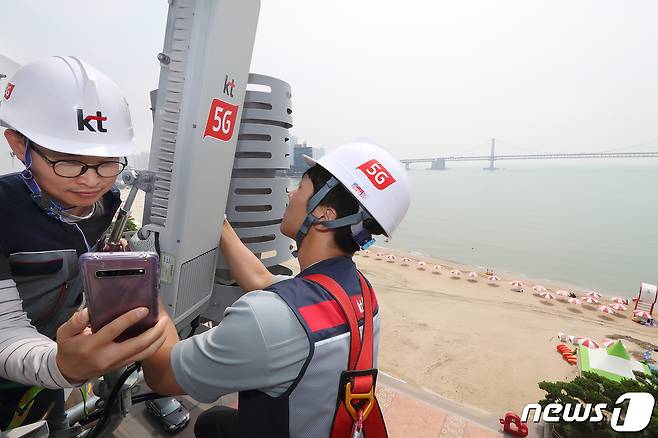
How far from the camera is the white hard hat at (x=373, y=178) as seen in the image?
1.94 m

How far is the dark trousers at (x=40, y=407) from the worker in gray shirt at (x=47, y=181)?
1.80 feet

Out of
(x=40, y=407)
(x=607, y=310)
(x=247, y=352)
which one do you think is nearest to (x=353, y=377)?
(x=247, y=352)

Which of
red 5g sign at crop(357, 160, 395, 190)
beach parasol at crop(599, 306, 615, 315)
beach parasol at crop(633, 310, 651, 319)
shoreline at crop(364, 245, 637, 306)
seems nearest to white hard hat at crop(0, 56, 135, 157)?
red 5g sign at crop(357, 160, 395, 190)

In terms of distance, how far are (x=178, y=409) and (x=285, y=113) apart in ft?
9.59

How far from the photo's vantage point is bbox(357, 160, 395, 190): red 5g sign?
195 cm

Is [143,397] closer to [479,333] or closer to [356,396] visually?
[356,396]

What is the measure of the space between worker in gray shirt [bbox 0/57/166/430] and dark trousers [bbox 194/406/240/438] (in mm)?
1100

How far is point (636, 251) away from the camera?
1154 inches

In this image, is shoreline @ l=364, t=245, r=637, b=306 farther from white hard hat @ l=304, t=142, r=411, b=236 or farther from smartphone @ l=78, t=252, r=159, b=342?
smartphone @ l=78, t=252, r=159, b=342

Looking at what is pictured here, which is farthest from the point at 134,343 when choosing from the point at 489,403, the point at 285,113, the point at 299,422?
the point at 489,403

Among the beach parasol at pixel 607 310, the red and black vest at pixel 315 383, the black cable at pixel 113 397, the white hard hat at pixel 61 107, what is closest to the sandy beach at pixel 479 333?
the beach parasol at pixel 607 310

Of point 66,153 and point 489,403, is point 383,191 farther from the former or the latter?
point 489,403

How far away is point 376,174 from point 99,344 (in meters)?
1.49

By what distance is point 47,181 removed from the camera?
58.1 inches
